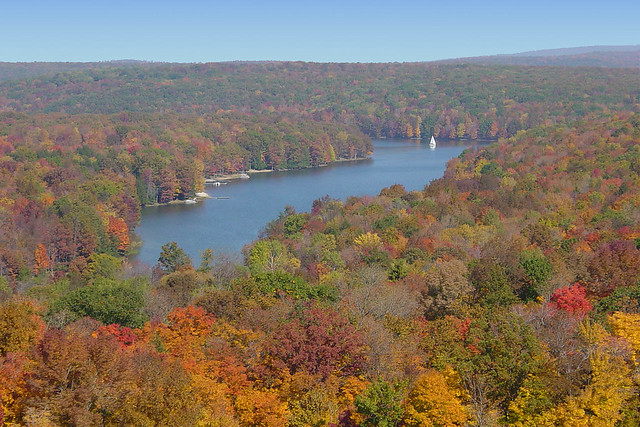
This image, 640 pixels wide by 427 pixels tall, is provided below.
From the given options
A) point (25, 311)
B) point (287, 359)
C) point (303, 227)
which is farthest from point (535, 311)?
point (303, 227)

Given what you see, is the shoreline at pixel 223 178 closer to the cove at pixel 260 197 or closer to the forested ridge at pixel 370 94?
the cove at pixel 260 197

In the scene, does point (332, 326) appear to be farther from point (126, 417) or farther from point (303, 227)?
point (303, 227)

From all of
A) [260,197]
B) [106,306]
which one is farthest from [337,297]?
[260,197]

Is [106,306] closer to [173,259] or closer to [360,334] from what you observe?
[360,334]

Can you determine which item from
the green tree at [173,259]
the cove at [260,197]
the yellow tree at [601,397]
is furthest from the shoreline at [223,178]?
the yellow tree at [601,397]

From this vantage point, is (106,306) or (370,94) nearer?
(106,306)
